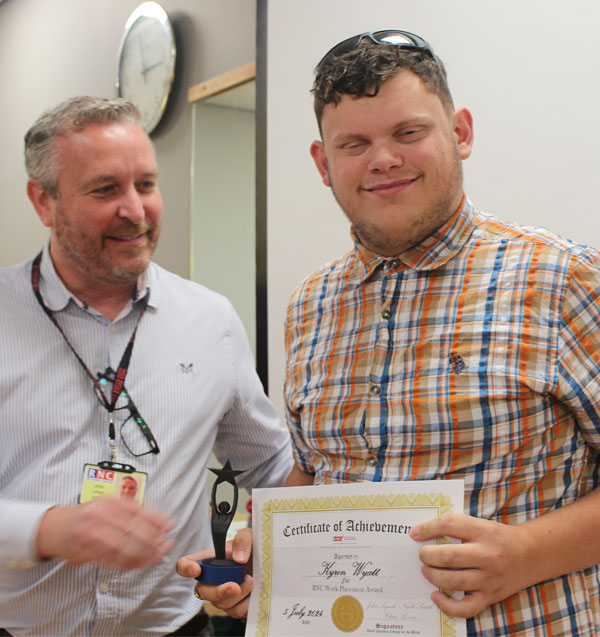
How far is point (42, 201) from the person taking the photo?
177 cm

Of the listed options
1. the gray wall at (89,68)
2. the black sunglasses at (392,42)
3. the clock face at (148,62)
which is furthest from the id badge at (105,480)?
the clock face at (148,62)

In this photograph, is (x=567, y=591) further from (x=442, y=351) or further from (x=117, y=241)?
(x=117, y=241)

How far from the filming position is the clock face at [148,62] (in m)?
3.20

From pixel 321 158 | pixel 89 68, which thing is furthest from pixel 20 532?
pixel 89 68

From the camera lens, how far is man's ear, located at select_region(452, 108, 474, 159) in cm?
120

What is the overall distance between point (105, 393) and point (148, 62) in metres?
2.29

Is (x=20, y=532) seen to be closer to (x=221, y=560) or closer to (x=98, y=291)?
(x=221, y=560)

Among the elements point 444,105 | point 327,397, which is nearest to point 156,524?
point 327,397

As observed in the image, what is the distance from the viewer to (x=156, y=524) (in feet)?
3.98

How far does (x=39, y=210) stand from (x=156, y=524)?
0.99 meters

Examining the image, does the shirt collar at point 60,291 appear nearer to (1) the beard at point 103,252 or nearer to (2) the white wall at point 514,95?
(1) the beard at point 103,252

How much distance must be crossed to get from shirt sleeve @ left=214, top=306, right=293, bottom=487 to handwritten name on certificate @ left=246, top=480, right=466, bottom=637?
598mm

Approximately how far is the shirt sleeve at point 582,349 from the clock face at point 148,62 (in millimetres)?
2589

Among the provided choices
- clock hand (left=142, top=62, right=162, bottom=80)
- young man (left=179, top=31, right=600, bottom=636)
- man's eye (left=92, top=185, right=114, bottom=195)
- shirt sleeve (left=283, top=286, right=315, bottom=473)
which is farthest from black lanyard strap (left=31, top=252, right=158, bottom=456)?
clock hand (left=142, top=62, right=162, bottom=80)
